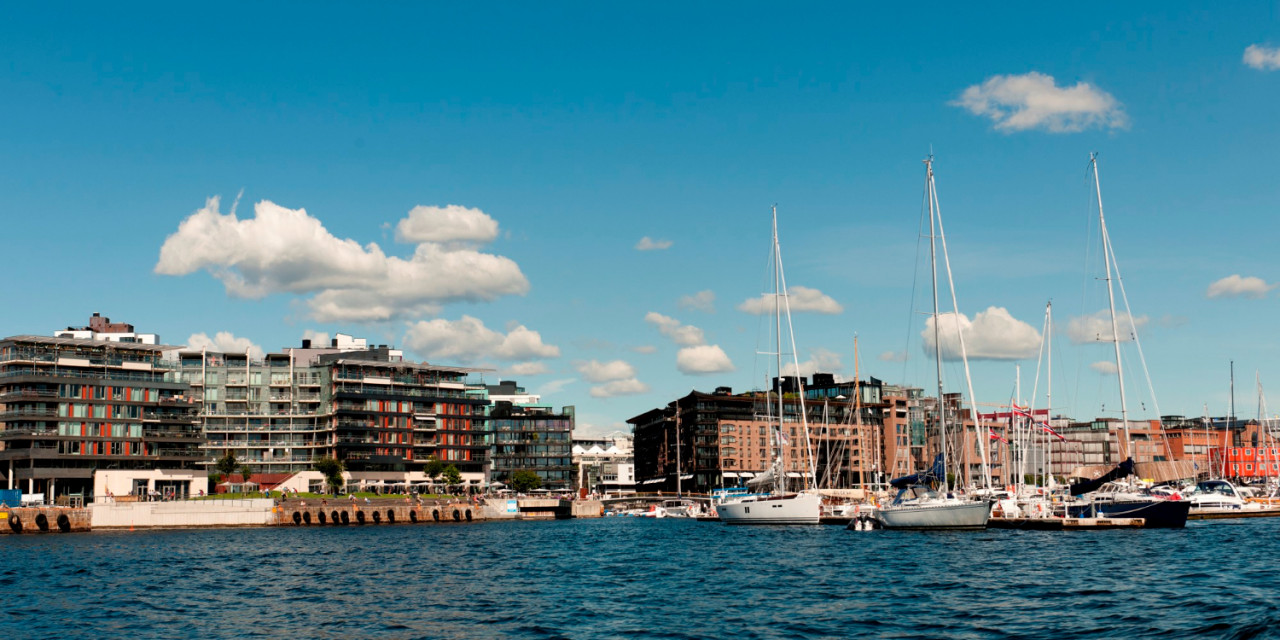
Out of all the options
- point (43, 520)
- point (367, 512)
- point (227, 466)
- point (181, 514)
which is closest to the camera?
point (43, 520)

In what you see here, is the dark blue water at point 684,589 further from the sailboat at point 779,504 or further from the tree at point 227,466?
the tree at point 227,466

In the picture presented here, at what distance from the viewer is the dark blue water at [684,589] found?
41844mm

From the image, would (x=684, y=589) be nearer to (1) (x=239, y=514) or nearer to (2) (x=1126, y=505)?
(2) (x=1126, y=505)

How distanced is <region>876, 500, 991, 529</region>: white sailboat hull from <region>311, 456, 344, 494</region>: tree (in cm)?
11533

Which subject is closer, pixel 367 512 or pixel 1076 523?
pixel 1076 523

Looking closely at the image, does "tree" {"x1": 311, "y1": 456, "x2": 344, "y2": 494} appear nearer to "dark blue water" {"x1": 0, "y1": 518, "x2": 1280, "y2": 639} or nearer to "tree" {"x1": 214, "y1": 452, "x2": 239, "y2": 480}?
"tree" {"x1": 214, "y1": 452, "x2": 239, "y2": 480}

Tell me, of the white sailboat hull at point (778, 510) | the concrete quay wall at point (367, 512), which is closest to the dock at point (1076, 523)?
the white sailboat hull at point (778, 510)

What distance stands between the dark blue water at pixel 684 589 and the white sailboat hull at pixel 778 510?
103ft

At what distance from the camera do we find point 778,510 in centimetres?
12838

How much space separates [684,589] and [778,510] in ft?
242

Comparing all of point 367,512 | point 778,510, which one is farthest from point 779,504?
point 367,512

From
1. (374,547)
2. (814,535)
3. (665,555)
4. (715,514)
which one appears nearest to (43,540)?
(374,547)

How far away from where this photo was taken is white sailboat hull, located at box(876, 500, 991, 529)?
93.6 meters

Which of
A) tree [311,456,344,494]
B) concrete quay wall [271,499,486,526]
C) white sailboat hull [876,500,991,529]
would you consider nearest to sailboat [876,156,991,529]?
white sailboat hull [876,500,991,529]
